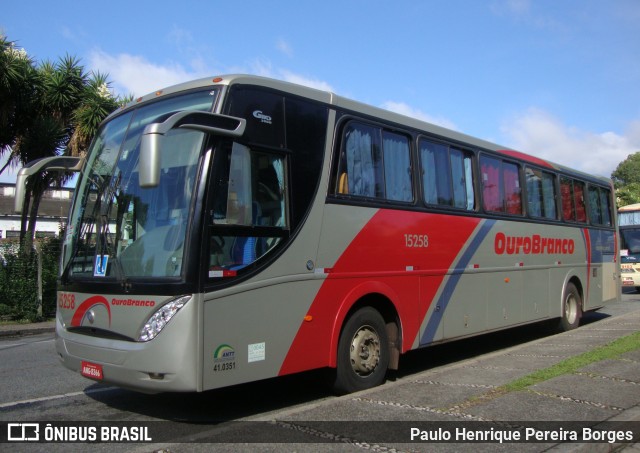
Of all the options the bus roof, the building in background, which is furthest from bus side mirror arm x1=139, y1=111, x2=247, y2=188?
the building in background

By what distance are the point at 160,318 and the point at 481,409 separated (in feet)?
10.4

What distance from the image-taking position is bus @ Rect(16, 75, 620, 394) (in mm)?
5141

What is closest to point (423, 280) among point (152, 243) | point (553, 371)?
point (553, 371)

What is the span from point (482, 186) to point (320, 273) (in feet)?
14.0

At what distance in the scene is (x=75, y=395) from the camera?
7035 millimetres

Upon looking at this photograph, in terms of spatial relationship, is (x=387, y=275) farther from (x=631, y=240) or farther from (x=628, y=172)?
(x=628, y=172)

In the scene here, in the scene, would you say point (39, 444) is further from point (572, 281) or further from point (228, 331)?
point (572, 281)

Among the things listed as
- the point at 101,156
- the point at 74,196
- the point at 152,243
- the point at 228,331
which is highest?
the point at 101,156

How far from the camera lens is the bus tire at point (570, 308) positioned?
12002mm

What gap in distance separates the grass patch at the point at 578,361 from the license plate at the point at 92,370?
13.7 feet

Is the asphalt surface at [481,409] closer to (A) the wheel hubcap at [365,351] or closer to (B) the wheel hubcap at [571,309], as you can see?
(A) the wheel hubcap at [365,351]

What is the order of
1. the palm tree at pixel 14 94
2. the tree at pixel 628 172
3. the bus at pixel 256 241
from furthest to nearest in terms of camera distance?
the tree at pixel 628 172
the palm tree at pixel 14 94
the bus at pixel 256 241

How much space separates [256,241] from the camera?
564 cm

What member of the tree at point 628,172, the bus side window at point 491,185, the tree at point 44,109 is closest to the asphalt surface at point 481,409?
the bus side window at point 491,185
